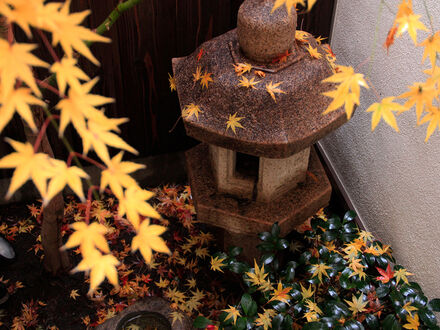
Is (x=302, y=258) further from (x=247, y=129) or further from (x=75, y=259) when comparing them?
(x=75, y=259)

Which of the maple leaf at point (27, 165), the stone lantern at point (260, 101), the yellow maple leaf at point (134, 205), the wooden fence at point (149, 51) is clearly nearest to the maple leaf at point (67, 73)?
the maple leaf at point (27, 165)

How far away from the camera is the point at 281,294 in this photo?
2.51 meters

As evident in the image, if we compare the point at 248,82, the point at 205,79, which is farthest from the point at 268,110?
the point at 205,79

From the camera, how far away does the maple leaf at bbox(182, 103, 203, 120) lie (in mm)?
2260

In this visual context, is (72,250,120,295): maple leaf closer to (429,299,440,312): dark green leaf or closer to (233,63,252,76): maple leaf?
(233,63,252,76): maple leaf

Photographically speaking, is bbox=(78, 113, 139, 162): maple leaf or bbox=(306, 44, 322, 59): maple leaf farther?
bbox=(306, 44, 322, 59): maple leaf

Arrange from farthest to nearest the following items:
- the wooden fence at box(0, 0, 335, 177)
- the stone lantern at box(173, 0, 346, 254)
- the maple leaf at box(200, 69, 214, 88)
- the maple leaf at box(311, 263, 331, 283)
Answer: the wooden fence at box(0, 0, 335, 177), the maple leaf at box(311, 263, 331, 283), the maple leaf at box(200, 69, 214, 88), the stone lantern at box(173, 0, 346, 254)

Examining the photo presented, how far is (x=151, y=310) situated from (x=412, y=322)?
1463 mm

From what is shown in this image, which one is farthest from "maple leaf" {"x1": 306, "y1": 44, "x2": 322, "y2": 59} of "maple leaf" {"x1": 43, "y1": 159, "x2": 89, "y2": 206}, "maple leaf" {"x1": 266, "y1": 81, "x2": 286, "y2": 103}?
"maple leaf" {"x1": 43, "y1": 159, "x2": 89, "y2": 206}

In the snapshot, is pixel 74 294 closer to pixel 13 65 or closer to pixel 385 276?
pixel 385 276

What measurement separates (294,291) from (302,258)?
269 mm

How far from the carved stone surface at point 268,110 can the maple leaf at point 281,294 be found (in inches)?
32.5

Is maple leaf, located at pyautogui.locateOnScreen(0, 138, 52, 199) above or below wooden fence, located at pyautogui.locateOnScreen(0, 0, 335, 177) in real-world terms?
above

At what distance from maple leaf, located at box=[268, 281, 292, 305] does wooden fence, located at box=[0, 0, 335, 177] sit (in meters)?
1.71
